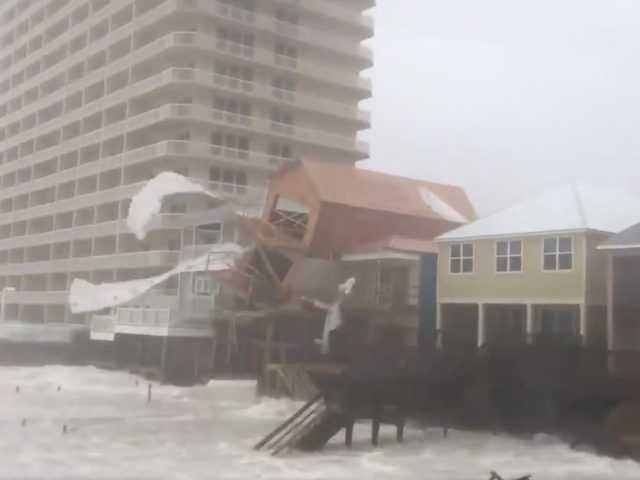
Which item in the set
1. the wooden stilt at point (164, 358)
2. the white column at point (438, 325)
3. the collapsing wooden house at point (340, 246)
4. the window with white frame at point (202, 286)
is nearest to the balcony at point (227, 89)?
the collapsing wooden house at point (340, 246)

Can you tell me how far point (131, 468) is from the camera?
6.87m

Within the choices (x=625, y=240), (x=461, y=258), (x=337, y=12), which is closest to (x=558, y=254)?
(x=625, y=240)

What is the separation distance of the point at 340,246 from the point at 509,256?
84.1 inches

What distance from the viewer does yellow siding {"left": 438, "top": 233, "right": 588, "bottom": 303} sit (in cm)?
1071

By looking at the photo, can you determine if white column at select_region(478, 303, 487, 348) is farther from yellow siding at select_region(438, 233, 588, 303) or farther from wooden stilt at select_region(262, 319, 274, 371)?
wooden stilt at select_region(262, 319, 274, 371)

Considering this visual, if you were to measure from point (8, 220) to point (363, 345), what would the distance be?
6.40 meters

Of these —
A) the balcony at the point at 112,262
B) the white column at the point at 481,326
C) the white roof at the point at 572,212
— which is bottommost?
the white column at the point at 481,326

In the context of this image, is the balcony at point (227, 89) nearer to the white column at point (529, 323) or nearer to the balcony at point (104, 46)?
the balcony at point (104, 46)

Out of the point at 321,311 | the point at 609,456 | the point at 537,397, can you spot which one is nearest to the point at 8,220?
the point at 321,311

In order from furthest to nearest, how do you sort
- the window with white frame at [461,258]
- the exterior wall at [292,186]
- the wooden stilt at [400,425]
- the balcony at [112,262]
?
the window with white frame at [461,258] → the balcony at [112,262] → the exterior wall at [292,186] → the wooden stilt at [400,425]

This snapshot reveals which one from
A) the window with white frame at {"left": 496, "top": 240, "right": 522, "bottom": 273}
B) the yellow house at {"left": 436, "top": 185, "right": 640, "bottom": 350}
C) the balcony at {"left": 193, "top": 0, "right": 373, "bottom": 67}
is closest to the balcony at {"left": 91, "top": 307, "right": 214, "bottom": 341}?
the yellow house at {"left": 436, "top": 185, "right": 640, "bottom": 350}

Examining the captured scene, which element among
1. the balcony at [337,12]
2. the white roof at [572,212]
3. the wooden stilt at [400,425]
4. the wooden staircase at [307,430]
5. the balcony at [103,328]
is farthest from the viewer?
the balcony at [103,328]

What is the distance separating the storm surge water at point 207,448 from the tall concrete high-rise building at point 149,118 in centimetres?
199

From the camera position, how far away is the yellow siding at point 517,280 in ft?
35.1
